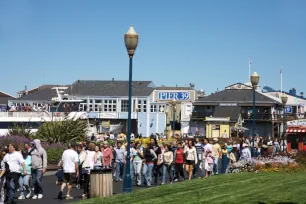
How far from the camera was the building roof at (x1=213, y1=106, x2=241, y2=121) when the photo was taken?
3169 inches

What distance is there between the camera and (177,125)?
8500 centimetres

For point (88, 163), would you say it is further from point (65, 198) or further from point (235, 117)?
point (235, 117)

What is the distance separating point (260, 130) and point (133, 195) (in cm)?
6402

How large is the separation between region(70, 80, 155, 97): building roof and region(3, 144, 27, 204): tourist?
207ft

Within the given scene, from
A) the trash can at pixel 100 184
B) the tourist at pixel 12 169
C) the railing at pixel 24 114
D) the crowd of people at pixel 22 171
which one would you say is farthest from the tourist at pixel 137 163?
the railing at pixel 24 114

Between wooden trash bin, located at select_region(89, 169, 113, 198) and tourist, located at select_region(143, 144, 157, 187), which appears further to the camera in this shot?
tourist, located at select_region(143, 144, 157, 187)

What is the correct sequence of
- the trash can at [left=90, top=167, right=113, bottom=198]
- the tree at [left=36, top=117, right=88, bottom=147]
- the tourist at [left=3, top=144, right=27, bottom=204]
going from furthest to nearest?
the tree at [left=36, top=117, right=88, bottom=147] < the trash can at [left=90, top=167, right=113, bottom=198] < the tourist at [left=3, top=144, right=27, bottom=204]

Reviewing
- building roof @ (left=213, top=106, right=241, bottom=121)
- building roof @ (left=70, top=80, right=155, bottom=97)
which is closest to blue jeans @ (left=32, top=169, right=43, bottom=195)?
building roof @ (left=70, top=80, right=155, bottom=97)

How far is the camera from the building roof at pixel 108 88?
266ft

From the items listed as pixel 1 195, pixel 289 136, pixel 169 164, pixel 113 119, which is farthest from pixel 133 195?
pixel 113 119

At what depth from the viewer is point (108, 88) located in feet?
272

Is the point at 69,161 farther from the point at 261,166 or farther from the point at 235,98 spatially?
the point at 235,98

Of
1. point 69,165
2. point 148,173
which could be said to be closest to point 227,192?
point 69,165

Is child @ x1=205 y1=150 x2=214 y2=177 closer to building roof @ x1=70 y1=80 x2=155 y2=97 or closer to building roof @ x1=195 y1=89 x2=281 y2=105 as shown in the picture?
building roof @ x1=70 y1=80 x2=155 y2=97
